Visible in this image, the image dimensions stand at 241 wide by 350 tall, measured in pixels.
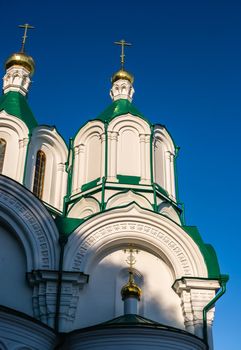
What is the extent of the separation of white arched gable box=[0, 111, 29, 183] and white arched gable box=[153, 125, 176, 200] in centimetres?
345

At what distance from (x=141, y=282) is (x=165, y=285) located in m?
0.51

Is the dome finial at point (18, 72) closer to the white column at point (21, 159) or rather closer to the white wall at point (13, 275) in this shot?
the white column at point (21, 159)

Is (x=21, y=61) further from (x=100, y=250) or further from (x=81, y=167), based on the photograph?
(x=100, y=250)

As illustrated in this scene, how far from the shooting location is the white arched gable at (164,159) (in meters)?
13.4

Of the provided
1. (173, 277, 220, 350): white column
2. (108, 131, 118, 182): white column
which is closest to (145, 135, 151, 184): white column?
(108, 131, 118, 182): white column

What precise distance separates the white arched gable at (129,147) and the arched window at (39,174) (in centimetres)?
188

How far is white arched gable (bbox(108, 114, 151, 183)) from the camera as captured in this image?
13.1m

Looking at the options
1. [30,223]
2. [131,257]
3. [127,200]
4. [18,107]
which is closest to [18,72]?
[18,107]

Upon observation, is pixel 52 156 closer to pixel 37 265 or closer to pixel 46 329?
pixel 37 265

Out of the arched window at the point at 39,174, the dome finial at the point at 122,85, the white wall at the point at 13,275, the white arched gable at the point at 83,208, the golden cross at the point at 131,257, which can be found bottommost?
the white wall at the point at 13,275

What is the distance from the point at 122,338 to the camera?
8352 mm

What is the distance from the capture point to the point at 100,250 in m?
10.7

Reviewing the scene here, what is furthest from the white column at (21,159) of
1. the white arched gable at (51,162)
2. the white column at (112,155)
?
the white column at (112,155)

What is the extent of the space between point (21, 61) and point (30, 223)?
27.1 feet
